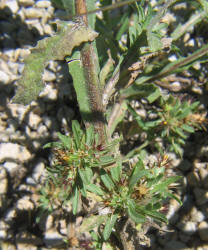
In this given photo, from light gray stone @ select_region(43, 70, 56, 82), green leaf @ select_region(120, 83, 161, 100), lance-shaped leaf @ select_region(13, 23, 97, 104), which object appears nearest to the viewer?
lance-shaped leaf @ select_region(13, 23, 97, 104)

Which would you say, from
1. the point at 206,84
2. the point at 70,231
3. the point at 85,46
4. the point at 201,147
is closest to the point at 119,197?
the point at 70,231

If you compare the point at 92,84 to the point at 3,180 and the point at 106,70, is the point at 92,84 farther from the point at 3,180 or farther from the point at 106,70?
the point at 3,180

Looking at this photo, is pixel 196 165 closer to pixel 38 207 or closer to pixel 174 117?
pixel 174 117

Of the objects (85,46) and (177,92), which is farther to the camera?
(177,92)

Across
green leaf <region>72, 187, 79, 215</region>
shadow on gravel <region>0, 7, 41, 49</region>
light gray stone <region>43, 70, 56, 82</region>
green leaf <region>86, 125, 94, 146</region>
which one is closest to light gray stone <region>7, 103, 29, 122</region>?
light gray stone <region>43, 70, 56, 82</region>

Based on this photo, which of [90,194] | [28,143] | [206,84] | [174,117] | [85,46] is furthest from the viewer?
[206,84]

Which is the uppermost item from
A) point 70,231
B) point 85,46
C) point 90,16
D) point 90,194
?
point 90,16

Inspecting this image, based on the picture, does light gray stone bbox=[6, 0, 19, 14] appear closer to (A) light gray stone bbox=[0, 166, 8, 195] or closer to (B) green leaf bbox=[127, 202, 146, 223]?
(A) light gray stone bbox=[0, 166, 8, 195]

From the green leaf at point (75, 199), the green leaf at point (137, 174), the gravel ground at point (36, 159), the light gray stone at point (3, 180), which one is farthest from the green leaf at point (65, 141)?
the light gray stone at point (3, 180)
